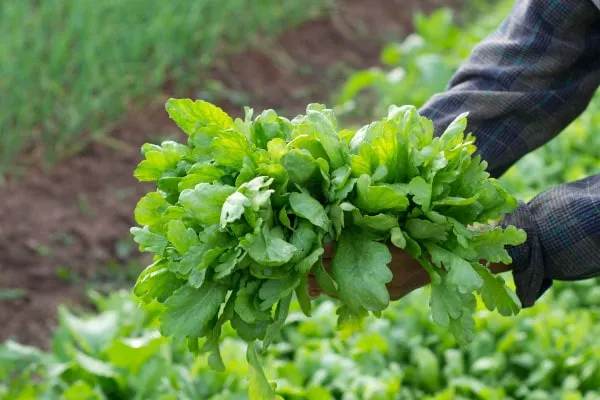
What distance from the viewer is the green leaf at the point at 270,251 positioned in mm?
1276

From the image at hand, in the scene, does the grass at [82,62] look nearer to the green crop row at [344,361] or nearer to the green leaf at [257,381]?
the green crop row at [344,361]

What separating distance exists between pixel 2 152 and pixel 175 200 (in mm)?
2408

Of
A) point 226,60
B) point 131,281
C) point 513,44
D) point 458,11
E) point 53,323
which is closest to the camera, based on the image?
point 513,44

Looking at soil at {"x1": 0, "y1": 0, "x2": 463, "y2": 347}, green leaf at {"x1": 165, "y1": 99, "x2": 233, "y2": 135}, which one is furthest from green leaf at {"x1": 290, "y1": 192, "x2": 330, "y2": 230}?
soil at {"x1": 0, "y1": 0, "x2": 463, "y2": 347}

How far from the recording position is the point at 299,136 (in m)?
1.38

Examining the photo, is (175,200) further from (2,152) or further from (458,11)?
(458,11)

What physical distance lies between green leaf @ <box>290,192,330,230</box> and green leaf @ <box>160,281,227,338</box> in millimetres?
177

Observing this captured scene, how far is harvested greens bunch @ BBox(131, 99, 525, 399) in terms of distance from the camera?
1.33m

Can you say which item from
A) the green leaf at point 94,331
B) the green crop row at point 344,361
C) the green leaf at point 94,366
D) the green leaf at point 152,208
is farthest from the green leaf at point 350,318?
the green leaf at point 94,331

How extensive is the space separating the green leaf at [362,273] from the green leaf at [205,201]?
0.20 metres

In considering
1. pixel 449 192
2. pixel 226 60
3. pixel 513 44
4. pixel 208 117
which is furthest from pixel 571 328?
pixel 226 60

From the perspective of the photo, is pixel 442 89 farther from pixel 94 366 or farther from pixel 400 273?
pixel 400 273

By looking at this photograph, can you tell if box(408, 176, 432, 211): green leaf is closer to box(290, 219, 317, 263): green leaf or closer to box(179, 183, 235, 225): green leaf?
box(290, 219, 317, 263): green leaf

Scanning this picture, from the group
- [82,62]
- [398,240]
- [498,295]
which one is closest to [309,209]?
[398,240]
